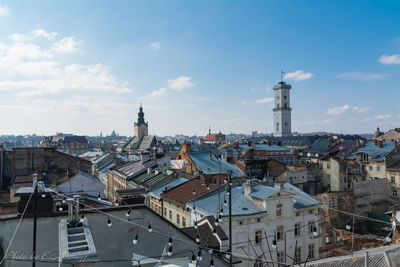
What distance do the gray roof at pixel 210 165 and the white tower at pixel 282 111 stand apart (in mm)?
113041

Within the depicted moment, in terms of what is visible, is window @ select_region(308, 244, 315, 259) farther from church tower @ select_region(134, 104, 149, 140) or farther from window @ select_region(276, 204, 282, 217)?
church tower @ select_region(134, 104, 149, 140)

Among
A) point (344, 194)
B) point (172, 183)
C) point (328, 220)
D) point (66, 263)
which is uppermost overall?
point (66, 263)

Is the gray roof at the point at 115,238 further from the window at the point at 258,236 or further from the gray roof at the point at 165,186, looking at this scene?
the gray roof at the point at 165,186

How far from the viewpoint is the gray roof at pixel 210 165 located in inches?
1716

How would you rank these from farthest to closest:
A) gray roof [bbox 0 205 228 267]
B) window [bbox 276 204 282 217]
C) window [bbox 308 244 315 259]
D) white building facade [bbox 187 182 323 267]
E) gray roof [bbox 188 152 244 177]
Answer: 1. gray roof [bbox 188 152 244 177]
2. window [bbox 308 244 315 259]
3. window [bbox 276 204 282 217]
4. white building facade [bbox 187 182 323 267]
5. gray roof [bbox 0 205 228 267]

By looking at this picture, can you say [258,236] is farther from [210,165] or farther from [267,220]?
[210,165]

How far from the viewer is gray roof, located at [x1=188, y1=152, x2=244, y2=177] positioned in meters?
43.6

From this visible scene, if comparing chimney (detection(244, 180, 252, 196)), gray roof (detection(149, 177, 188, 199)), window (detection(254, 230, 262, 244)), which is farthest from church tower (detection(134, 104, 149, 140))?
window (detection(254, 230, 262, 244))

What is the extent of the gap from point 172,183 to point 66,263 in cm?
2662

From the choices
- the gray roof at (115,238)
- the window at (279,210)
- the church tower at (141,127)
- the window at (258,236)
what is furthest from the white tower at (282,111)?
the gray roof at (115,238)

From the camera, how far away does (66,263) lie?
6559 millimetres

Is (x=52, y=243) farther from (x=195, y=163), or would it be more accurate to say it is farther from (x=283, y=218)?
(x=195, y=163)

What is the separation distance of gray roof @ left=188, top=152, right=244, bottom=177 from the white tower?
11304 centimetres

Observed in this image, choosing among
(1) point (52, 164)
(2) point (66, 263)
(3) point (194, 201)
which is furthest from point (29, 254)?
(1) point (52, 164)
